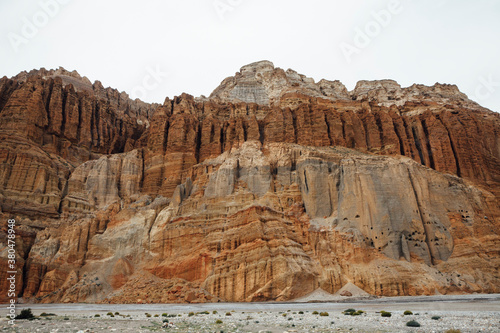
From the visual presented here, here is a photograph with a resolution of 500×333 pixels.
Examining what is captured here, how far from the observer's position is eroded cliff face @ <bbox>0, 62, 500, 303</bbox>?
54500 millimetres

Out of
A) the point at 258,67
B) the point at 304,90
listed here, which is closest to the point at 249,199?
the point at 304,90

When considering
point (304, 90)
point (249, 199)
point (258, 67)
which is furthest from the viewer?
point (258, 67)

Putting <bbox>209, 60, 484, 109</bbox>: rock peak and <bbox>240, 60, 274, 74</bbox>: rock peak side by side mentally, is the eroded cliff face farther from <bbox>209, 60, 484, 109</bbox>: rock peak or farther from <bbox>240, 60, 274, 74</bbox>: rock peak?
<bbox>240, 60, 274, 74</bbox>: rock peak

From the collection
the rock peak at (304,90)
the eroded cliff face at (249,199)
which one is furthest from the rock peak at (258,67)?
the eroded cliff face at (249,199)

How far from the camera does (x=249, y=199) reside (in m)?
63.8

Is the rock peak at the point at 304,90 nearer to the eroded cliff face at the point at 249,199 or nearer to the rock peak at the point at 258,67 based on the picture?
the rock peak at the point at 258,67

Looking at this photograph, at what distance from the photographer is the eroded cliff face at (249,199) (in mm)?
54500

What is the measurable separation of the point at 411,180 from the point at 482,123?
108ft

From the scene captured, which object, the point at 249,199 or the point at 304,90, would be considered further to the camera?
the point at 304,90

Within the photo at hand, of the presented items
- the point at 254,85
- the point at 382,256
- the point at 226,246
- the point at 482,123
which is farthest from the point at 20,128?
the point at 482,123

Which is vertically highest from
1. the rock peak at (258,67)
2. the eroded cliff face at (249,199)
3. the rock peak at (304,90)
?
the rock peak at (258,67)

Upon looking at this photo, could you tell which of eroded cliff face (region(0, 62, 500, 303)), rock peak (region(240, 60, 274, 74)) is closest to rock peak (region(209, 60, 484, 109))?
rock peak (region(240, 60, 274, 74))

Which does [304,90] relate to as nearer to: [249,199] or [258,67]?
[258,67]

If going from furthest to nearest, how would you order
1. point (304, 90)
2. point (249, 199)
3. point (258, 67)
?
point (258, 67)
point (304, 90)
point (249, 199)
